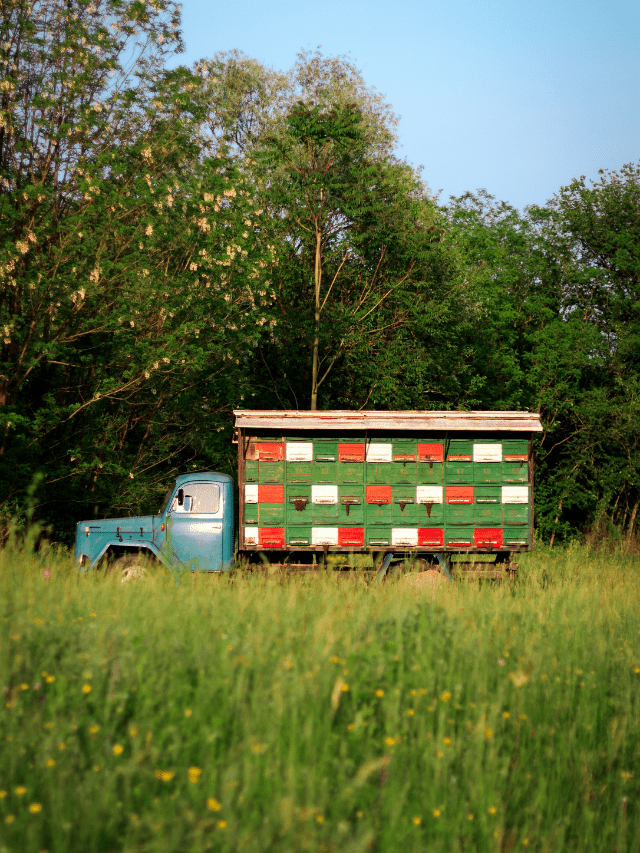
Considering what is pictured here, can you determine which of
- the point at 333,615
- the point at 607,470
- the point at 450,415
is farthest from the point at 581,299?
the point at 333,615

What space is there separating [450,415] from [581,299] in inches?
874

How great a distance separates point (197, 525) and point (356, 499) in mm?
2475

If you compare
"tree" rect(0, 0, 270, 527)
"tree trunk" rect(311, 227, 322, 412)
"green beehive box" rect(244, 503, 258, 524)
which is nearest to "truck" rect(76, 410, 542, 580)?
"green beehive box" rect(244, 503, 258, 524)

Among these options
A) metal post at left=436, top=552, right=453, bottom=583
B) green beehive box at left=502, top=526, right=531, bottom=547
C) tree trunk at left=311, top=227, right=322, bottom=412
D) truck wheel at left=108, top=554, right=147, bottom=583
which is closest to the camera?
truck wheel at left=108, top=554, right=147, bottom=583

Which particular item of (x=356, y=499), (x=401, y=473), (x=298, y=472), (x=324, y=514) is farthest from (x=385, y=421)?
(x=324, y=514)

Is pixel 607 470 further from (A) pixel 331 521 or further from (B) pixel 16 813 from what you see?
(B) pixel 16 813

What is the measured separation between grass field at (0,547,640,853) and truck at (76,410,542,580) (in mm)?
4670

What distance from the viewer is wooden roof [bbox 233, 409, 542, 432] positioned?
11156 mm

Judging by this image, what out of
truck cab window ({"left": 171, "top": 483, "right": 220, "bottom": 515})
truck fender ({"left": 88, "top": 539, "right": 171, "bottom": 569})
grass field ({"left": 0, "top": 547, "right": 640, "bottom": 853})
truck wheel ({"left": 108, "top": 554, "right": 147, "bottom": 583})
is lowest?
grass field ({"left": 0, "top": 547, "right": 640, "bottom": 853})

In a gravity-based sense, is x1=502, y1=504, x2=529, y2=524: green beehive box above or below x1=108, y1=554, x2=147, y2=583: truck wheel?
above

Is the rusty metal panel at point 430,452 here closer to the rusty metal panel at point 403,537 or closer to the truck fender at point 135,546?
the rusty metal panel at point 403,537

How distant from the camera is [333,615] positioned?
6039 millimetres

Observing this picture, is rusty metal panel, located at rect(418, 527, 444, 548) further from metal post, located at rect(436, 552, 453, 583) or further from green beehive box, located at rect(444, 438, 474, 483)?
green beehive box, located at rect(444, 438, 474, 483)

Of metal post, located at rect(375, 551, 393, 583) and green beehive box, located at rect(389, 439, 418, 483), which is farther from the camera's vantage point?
green beehive box, located at rect(389, 439, 418, 483)
